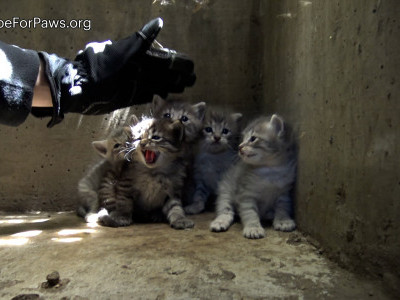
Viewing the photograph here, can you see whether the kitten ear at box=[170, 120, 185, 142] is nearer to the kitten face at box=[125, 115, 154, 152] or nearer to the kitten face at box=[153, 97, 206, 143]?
the kitten face at box=[125, 115, 154, 152]

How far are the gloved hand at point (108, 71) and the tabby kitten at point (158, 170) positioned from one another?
335 mm

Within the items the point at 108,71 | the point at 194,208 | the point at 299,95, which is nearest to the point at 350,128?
the point at 299,95

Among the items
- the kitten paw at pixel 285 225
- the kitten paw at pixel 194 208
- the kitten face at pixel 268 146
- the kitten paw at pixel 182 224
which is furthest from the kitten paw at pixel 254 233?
the kitten paw at pixel 194 208

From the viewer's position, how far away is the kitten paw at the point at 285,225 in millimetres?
2540

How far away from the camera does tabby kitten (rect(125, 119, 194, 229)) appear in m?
2.98

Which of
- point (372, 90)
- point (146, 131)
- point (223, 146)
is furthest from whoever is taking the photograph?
point (223, 146)

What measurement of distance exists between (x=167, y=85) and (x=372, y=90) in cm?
181

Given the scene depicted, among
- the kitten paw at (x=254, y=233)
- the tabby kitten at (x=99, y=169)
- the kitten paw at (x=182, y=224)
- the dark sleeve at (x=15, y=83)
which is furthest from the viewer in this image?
the tabby kitten at (x=99, y=169)

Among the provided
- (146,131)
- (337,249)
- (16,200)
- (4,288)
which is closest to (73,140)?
(16,200)

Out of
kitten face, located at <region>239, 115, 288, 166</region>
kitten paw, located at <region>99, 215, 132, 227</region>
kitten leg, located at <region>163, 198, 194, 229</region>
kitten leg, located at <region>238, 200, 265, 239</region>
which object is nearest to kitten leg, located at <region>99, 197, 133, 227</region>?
kitten paw, located at <region>99, 215, 132, 227</region>

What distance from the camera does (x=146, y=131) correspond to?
9.84 ft

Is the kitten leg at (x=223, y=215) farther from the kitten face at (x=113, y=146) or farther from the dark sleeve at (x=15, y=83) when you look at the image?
the dark sleeve at (x=15, y=83)

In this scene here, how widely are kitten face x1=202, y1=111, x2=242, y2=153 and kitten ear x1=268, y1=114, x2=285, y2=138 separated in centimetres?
73

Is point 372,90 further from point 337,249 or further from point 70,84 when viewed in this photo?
point 70,84
